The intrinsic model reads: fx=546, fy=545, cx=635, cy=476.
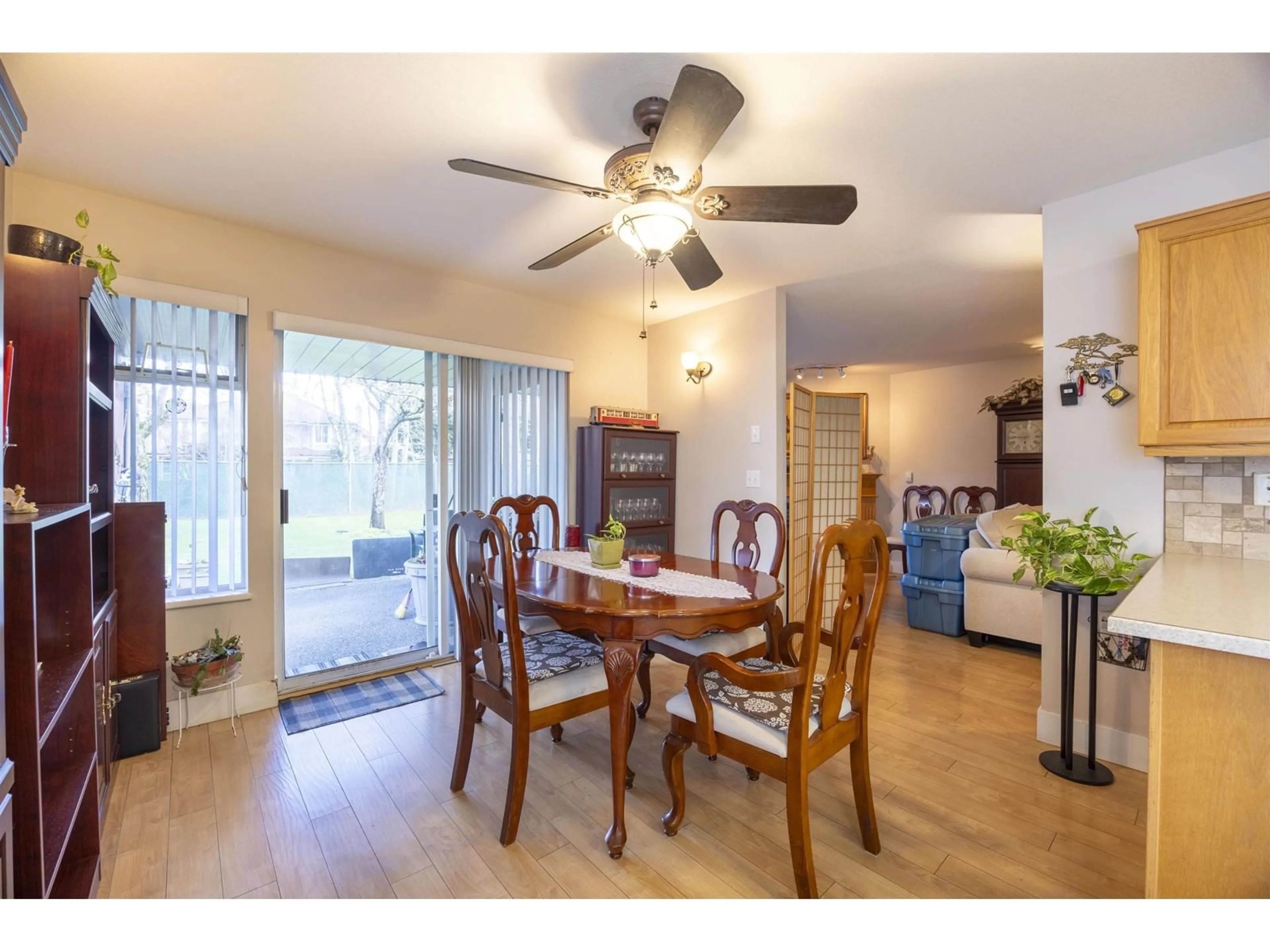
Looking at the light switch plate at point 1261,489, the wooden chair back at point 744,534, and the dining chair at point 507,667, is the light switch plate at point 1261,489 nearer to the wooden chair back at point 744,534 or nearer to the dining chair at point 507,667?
the wooden chair back at point 744,534

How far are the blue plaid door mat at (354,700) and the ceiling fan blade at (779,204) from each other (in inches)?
108

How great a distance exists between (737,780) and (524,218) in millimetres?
2652

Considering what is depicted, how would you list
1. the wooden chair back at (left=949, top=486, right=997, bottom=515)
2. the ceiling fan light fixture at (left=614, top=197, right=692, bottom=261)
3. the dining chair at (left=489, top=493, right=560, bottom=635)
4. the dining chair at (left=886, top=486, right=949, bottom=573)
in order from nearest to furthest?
the ceiling fan light fixture at (left=614, top=197, right=692, bottom=261) < the dining chair at (left=489, top=493, right=560, bottom=635) < the wooden chair back at (left=949, top=486, right=997, bottom=515) < the dining chair at (left=886, top=486, right=949, bottom=573)

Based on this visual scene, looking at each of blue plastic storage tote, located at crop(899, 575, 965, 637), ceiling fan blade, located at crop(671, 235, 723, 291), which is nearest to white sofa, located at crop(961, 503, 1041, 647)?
blue plastic storage tote, located at crop(899, 575, 965, 637)

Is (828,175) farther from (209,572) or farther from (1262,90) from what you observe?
(209,572)

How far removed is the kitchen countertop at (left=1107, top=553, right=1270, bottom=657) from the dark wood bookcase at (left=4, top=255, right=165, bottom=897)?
2.16 metres

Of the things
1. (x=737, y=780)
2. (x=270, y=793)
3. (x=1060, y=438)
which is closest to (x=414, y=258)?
(x=270, y=793)

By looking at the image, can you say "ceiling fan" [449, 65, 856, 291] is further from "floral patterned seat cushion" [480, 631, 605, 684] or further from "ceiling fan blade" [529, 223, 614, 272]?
"floral patterned seat cushion" [480, 631, 605, 684]

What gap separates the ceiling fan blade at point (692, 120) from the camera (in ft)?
4.21

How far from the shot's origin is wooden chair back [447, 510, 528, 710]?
1721mm

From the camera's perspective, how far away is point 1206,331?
1834 mm

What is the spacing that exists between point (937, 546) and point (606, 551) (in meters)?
2.92

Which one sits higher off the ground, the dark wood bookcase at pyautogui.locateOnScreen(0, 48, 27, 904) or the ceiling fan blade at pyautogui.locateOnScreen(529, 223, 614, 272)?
the ceiling fan blade at pyautogui.locateOnScreen(529, 223, 614, 272)

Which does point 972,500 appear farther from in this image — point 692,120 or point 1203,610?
point 692,120
